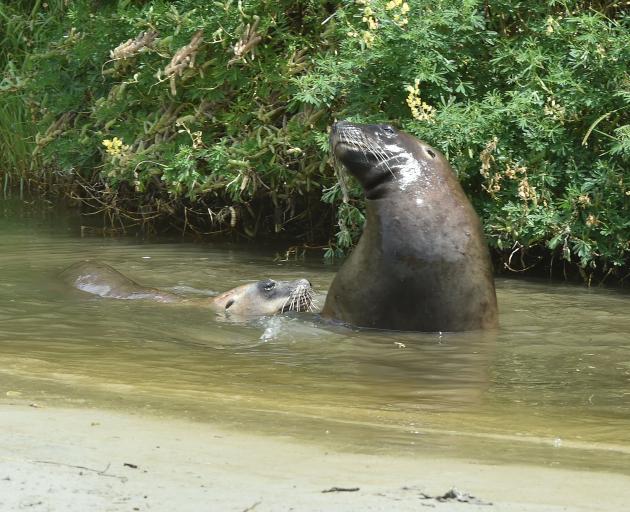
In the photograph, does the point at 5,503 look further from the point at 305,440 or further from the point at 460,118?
the point at 460,118

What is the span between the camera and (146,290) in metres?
8.14

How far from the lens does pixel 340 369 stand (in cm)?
582

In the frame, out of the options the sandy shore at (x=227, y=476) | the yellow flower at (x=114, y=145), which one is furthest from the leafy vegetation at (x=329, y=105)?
the sandy shore at (x=227, y=476)

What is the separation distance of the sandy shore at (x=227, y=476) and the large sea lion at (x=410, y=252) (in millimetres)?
3093

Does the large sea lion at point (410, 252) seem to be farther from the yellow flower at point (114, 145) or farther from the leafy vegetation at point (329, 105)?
the yellow flower at point (114, 145)

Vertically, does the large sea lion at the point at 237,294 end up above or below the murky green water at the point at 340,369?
above

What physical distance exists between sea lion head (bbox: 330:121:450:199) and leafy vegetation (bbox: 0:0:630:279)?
79 centimetres

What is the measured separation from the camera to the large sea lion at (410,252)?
6.78m

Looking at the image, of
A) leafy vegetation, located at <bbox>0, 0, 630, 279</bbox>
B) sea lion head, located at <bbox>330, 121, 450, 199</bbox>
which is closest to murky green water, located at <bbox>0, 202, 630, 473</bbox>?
leafy vegetation, located at <bbox>0, 0, 630, 279</bbox>

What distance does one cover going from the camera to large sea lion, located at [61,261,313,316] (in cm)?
767

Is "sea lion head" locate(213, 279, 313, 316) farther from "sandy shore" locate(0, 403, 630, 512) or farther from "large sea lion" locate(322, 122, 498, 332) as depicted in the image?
"sandy shore" locate(0, 403, 630, 512)

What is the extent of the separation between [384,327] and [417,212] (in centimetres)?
69

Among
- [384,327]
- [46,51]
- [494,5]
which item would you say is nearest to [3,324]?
[384,327]

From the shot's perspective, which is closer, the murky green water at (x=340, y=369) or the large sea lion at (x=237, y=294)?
the murky green water at (x=340, y=369)
